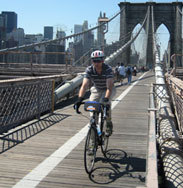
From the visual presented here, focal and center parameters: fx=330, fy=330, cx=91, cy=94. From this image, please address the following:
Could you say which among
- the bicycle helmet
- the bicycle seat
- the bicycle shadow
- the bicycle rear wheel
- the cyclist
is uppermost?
the bicycle helmet

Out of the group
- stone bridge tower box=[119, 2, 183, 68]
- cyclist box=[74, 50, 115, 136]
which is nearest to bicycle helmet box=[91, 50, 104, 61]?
cyclist box=[74, 50, 115, 136]

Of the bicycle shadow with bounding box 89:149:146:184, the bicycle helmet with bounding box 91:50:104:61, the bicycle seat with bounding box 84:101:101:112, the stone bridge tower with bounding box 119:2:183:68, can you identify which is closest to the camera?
the bicycle shadow with bounding box 89:149:146:184

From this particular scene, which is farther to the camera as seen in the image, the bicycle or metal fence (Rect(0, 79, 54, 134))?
metal fence (Rect(0, 79, 54, 134))

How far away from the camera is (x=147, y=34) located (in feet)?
181

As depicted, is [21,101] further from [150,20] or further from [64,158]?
[150,20]

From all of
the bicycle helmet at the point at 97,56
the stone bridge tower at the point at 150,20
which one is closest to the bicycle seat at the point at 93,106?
the bicycle helmet at the point at 97,56

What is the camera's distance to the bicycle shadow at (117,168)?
13.0 ft

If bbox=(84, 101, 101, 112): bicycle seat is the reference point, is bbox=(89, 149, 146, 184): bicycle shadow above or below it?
below

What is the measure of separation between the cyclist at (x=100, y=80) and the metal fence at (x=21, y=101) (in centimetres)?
195

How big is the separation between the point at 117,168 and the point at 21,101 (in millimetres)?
3610

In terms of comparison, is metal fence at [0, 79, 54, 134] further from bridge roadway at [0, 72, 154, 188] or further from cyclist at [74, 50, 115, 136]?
cyclist at [74, 50, 115, 136]

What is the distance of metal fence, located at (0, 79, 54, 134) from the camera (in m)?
6.36

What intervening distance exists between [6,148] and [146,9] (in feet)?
191

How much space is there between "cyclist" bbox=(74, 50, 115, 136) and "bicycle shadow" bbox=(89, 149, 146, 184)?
0.39m
